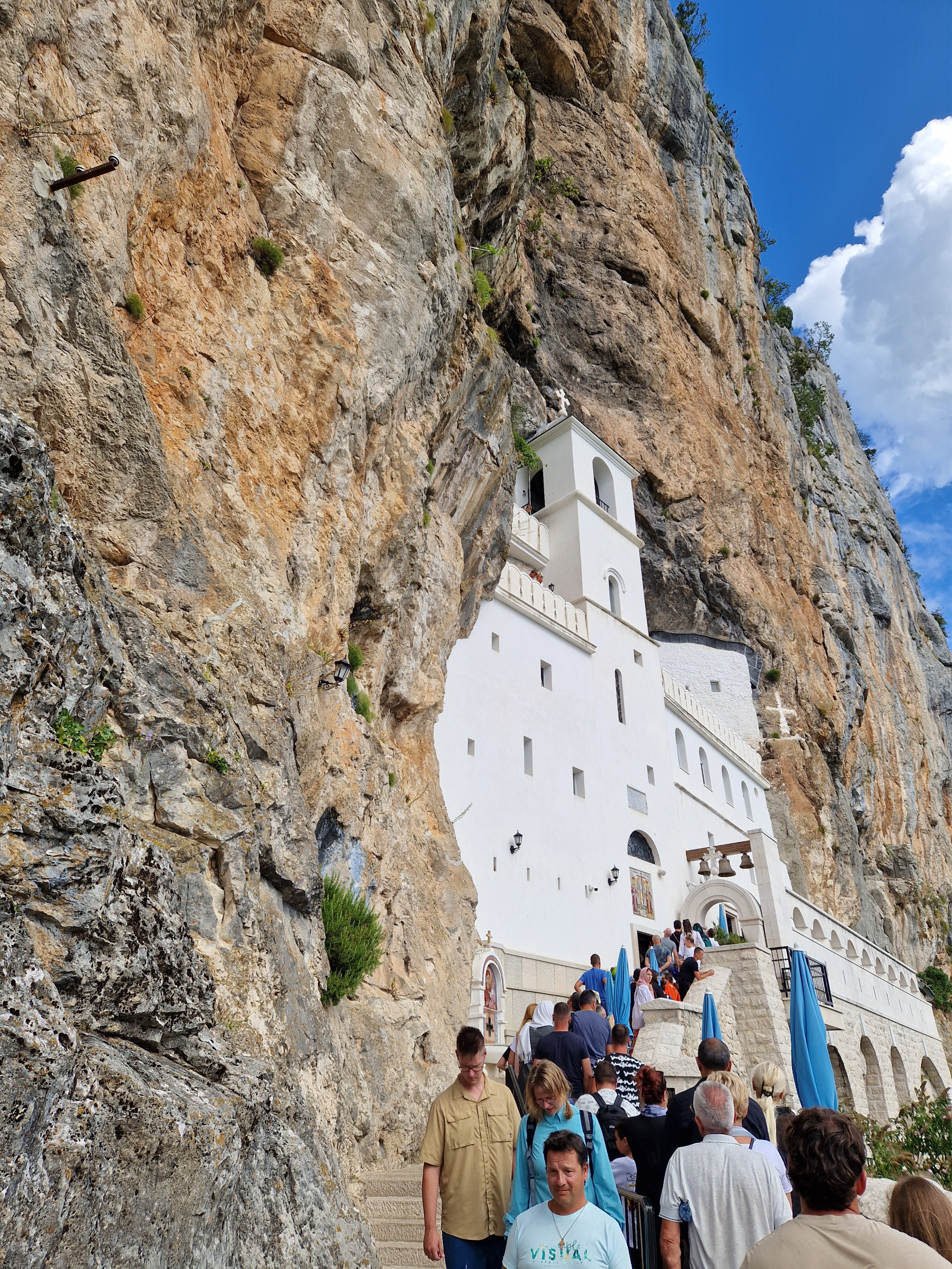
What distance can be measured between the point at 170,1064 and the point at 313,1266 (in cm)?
99

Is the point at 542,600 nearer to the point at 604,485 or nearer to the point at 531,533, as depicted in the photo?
the point at 531,533

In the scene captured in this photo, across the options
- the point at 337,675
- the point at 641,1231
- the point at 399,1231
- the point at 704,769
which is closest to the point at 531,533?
the point at 704,769

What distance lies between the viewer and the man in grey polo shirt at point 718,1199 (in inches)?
130

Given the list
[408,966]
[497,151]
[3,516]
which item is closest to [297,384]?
[3,516]

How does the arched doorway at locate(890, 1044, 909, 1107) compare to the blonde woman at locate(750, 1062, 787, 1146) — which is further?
the arched doorway at locate(890, 1044, 909, 1107)

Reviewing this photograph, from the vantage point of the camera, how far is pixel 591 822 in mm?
20234

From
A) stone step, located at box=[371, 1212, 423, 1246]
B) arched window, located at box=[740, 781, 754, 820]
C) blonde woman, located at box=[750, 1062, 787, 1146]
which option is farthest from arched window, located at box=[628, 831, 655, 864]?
blonde woman, located at box=[750, 1062, 787, 1146]

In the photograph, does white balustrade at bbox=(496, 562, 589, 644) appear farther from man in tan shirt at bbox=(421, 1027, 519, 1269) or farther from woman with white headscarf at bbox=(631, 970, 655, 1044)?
man in tan shirt at bbox=(421, 1027, 519, 1269)

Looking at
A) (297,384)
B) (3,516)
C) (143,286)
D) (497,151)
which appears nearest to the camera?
(3,516)

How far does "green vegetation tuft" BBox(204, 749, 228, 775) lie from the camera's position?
598cm

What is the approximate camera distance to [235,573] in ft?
24.8

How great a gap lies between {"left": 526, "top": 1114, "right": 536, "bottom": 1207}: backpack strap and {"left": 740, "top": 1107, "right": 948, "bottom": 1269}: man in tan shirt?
151 cm

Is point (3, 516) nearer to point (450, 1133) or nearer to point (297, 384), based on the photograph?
Result: point (450, 1133)

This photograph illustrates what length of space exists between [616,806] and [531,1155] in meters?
18.0
